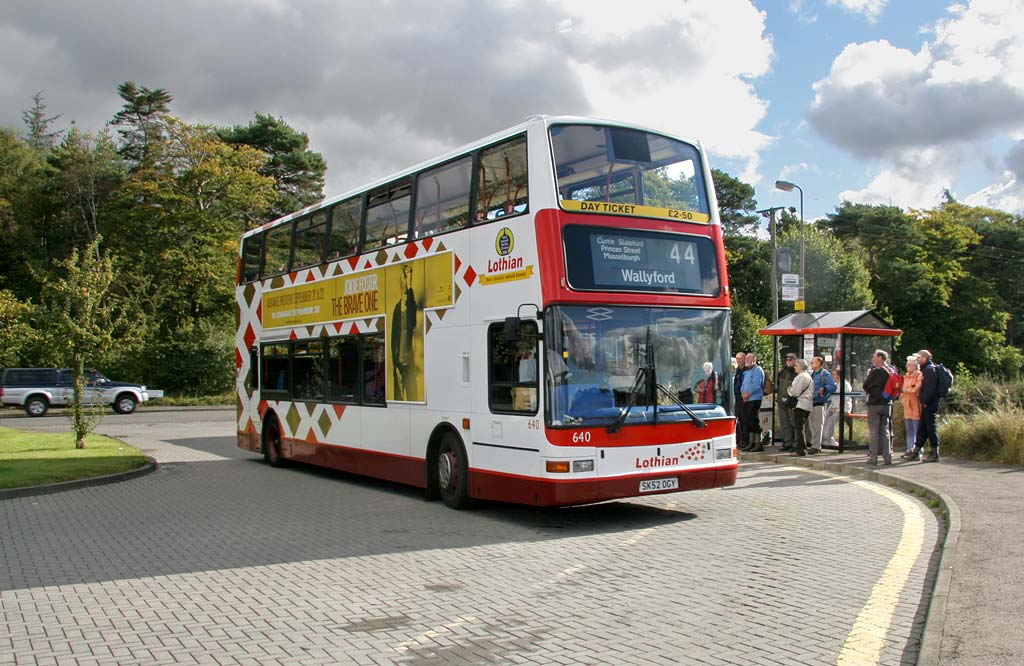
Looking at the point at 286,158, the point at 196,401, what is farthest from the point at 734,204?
the point at 196,401

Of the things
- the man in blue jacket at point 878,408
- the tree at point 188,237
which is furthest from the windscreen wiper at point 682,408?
the tree at point 188,237

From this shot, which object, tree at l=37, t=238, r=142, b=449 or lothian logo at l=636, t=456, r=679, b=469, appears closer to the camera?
lothian logo at l=636, t=456, r=679, b=469

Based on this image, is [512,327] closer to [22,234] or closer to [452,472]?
[452,472]

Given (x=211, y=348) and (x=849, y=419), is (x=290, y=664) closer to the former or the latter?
(x=849, y=419)

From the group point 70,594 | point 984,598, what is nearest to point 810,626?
point 984,598

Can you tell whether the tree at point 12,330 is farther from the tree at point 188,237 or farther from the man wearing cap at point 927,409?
the man wearing cap at point 927,409

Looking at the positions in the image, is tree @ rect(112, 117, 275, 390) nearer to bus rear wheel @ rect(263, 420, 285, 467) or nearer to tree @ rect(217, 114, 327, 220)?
tree @ rect(217, 114, 327, 220)

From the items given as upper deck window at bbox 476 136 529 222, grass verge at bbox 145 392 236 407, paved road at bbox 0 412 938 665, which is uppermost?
upper deck window at bbox 476 136 529 222

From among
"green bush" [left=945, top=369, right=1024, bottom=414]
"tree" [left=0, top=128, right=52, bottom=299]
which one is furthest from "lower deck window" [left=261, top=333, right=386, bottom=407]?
"tree" [left=0, top=128, right=52, bottom=299]

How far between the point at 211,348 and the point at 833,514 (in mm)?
39134

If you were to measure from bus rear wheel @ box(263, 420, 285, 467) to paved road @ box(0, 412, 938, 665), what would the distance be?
4.43m

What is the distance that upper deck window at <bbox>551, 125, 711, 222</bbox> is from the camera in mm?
10117

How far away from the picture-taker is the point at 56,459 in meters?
17.3

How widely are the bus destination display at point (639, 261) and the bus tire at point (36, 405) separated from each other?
3179 cm
